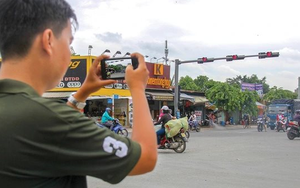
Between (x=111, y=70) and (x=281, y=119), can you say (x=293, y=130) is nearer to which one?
(x=281, y=119)

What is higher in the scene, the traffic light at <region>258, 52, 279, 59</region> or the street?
the traffic light at <region>258, 52, 279, 59</region>

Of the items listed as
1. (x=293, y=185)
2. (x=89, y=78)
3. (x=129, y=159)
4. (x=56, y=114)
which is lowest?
(x=293, y=185)

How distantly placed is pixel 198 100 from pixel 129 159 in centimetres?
3418

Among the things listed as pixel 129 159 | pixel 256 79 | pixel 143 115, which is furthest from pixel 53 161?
pixel 256 79

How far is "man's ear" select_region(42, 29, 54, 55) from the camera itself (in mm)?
1273

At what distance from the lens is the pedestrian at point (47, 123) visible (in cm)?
114

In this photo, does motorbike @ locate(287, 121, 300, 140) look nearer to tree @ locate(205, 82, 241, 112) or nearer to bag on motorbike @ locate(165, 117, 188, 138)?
bag on motorbike @ locate(165, 117, 188, 138)

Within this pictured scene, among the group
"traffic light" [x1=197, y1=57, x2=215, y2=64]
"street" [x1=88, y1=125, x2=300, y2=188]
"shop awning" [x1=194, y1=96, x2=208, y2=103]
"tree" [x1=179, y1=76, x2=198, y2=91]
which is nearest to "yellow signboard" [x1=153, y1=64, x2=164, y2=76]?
"shop awning" [x1=194, y1=96, x2=208, y2=103]

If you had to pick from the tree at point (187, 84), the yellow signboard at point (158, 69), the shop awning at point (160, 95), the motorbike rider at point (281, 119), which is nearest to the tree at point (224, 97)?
the motorbike rider at point (281, 119)

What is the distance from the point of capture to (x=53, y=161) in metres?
1.17

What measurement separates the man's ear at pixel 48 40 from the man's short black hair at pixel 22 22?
2cm

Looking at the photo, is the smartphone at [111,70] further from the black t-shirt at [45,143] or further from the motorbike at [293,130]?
the motorbike at [293,130]

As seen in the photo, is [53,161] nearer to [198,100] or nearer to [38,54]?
[38,54]

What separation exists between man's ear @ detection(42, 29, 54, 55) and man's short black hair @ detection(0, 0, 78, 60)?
17 millimetres
